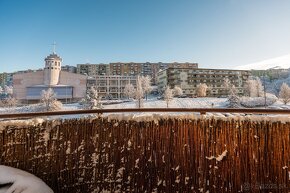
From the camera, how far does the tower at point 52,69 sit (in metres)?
63.8

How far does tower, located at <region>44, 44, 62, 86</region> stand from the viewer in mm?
63750

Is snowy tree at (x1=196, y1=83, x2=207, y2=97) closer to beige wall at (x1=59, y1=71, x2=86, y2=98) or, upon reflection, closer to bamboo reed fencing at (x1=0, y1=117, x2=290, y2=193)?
beige wall at (x1=59, y1=71, x2=86, y2=98)

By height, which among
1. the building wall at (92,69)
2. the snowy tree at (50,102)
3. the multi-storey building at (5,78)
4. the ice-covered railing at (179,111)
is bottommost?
the snowy tree at (50,102)

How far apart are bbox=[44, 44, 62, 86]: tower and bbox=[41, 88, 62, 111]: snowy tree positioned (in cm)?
388

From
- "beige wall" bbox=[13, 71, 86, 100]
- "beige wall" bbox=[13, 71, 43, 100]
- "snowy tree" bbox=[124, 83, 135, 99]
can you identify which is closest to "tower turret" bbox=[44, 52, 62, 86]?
"beige wall" bbox=[13, 71, 86, 100]

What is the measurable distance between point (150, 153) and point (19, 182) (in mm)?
2028

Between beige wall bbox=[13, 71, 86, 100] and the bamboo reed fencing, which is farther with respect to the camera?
beige wall bbox=[13, 71, 86, 100]

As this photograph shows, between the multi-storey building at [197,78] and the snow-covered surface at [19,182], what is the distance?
7519cm

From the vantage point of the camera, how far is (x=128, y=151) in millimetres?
4059

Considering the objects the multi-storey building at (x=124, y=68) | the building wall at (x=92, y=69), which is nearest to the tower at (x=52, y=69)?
the multi-storey building at (x=124, y=68)

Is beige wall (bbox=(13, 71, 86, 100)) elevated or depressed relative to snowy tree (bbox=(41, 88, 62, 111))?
elevated

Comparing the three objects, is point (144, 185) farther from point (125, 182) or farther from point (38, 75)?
point (38, 75)

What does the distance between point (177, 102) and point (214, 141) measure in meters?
54.2

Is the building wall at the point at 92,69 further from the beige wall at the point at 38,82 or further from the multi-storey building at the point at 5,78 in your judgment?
the multi-storey building at the point at 5,78
